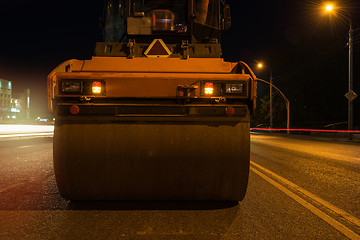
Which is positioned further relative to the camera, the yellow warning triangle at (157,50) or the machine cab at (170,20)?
the machine cab at (170,20)

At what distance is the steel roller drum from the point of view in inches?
132

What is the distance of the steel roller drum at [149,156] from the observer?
335 centimetres

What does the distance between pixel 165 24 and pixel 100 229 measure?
3327 mm

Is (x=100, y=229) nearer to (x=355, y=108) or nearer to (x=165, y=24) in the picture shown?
(x=165, y=24)

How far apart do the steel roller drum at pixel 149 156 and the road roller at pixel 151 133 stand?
1 centimetres

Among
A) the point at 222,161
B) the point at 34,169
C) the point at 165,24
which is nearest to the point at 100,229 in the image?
the point at 222,161

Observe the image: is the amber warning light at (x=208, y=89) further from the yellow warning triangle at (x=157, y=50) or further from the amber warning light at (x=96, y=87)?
the yellow warning triangle at (x=157, y=50)

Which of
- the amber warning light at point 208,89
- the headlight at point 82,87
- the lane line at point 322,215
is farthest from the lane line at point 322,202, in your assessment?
the headlight at point 82,87

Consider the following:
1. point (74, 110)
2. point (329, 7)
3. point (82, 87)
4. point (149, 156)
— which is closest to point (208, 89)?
point (149, 156)

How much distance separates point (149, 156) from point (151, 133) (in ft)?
0.86

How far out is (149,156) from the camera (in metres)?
3.39

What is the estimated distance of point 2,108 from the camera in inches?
4003

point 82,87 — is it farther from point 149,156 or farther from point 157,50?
point 157,50

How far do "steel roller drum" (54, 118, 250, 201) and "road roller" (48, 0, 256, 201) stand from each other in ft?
0.04
